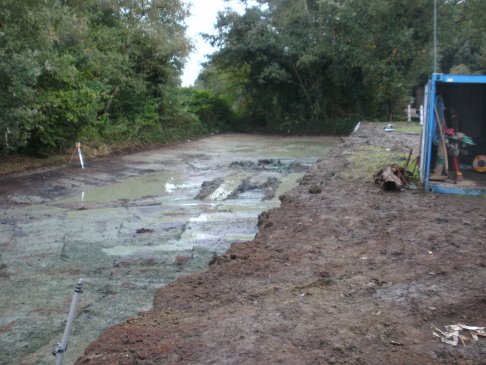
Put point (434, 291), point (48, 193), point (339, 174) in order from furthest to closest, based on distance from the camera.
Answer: point (48, 193) → point (339, 174) → point (434, 291)

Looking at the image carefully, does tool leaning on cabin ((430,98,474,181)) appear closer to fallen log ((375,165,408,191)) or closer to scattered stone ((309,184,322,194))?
fallen log ((375,165,408,191))

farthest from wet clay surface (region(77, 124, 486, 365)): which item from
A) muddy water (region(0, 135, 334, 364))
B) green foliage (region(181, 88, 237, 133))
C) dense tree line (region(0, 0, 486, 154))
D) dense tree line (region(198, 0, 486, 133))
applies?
green foliage (region(181, 88, 237, 133))

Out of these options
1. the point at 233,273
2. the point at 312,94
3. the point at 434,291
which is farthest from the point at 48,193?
the point at 312,94

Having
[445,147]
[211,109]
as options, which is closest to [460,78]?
[445,147]

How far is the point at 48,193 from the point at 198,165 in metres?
7.04

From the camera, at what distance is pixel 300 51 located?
33312mm

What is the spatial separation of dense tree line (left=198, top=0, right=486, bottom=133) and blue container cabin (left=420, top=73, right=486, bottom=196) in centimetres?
1797

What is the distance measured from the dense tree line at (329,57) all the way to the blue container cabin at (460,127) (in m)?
18.0

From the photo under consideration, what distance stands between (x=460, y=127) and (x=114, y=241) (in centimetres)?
701

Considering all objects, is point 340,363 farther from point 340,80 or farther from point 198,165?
point 340,80

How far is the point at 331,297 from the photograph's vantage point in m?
4.39

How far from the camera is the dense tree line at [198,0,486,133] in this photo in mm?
28547

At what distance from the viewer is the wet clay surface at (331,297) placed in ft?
11.2

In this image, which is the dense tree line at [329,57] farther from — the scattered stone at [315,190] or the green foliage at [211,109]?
the scattered stone at [315,190]
